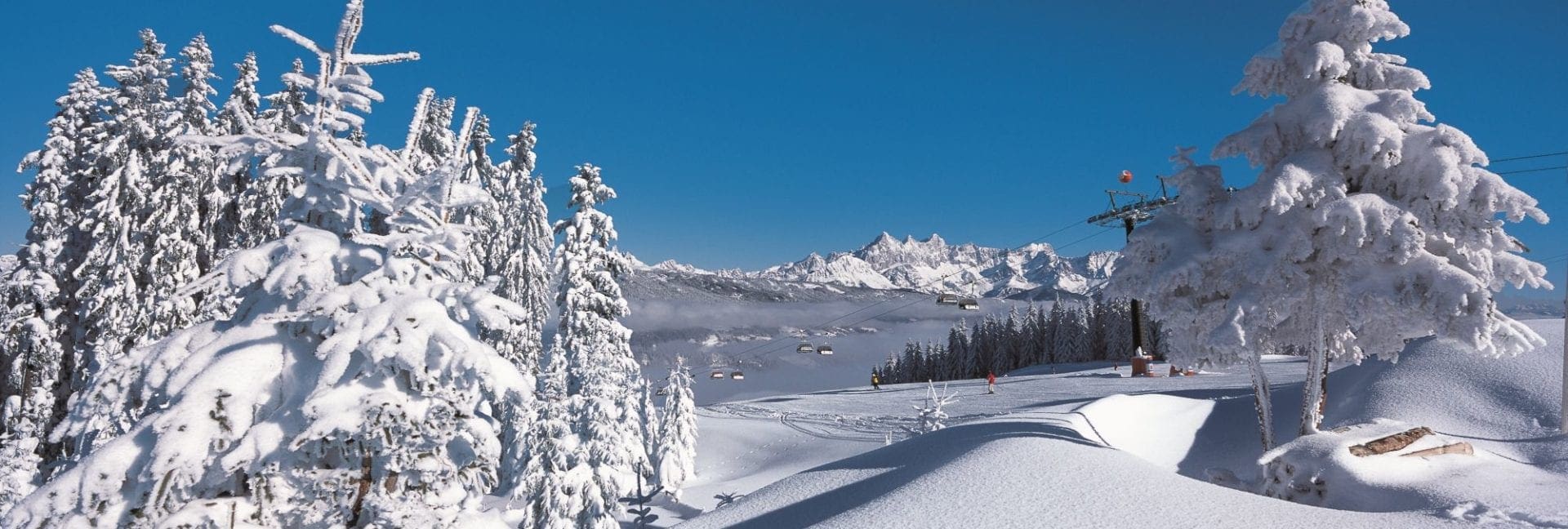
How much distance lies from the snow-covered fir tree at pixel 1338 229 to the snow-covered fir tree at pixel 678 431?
1362 inches

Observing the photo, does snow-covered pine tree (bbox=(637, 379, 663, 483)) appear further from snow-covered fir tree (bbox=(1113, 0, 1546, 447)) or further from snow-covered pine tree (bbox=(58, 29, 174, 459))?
snow-covered fir tree (bbox=(1113, 0, 1546, 447))

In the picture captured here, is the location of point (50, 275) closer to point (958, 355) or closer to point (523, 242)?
point (523, 242)

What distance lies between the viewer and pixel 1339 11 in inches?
567

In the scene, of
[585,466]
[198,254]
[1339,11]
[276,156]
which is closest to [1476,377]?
[1339,11]

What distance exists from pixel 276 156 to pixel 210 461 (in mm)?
2241

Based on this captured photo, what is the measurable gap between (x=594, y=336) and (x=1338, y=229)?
1750 cm

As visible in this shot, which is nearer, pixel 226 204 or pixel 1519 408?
pixel 1519 408

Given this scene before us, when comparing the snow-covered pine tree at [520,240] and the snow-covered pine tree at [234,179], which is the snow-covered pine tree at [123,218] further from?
the snow-covered pine tree at [520,240]

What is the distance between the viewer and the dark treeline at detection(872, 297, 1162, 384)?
85688 millimetres

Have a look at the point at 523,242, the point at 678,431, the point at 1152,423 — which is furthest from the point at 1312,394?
the point at 678,431

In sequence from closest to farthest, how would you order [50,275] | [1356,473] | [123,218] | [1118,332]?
[1356,473] → [123,218] → [50,275] → [1118,332]

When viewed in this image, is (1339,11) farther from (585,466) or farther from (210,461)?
(585,466)

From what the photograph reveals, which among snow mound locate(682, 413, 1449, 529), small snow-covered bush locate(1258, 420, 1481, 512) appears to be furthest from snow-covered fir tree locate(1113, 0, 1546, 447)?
snow mound locate(682, 413, 1449, 529)

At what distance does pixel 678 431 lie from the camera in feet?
158
